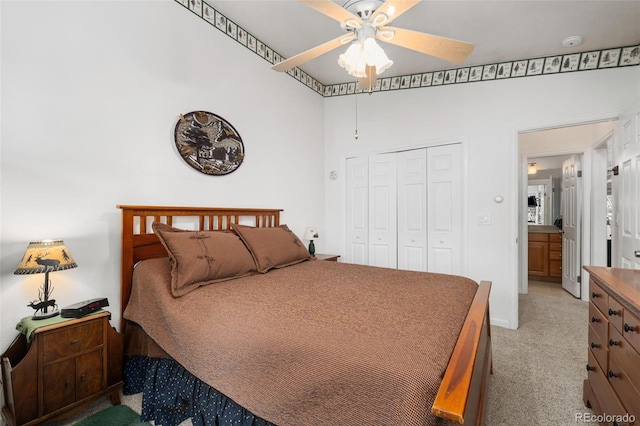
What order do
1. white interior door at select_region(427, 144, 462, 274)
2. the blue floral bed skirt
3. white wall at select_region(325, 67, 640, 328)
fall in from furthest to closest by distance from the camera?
white interior door at select_region(427, 144, 462, 274)
white wall at select_region(325, 67, 640, 328)
the blue floral bed skirt

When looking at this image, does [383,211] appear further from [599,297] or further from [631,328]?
[631,328]

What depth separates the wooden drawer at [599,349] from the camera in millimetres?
1606

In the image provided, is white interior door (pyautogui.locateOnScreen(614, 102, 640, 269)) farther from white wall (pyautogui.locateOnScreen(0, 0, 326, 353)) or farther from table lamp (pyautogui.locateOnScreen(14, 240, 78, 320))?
table lamp (pyautogui.locateOnScreen(14, 240, 78, 320))

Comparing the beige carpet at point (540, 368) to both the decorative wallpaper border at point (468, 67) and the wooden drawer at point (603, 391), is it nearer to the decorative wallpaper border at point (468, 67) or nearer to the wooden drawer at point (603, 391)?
the wooden drawer at point (603, 391)

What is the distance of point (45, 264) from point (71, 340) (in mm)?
436

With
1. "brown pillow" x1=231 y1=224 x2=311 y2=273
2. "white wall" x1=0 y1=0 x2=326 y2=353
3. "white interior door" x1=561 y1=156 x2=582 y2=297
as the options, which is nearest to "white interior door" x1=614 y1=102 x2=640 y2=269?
"white interior door" x1=561 y1=156 x2=582 y2=297

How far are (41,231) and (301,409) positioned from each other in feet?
5.76

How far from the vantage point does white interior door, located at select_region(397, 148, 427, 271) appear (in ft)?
12.4

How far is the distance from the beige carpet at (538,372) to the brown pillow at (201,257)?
2.76 feet

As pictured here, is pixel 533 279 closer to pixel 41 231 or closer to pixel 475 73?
pixel 475 73

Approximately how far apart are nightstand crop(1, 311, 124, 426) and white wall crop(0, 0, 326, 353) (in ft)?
0.87

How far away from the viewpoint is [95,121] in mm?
1961

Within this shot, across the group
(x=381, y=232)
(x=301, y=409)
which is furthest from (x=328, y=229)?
(x=301, y=409)

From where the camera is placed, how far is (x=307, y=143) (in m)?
4.02
